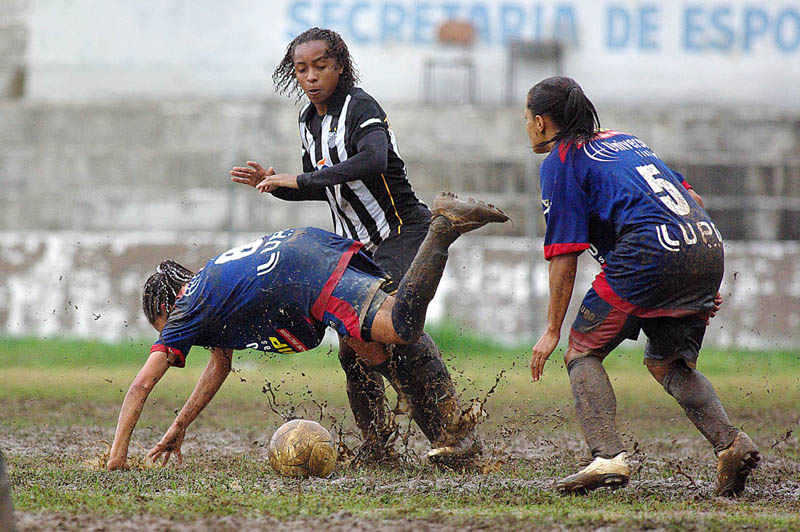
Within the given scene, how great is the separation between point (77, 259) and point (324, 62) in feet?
28.7

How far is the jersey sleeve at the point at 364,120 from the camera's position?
6.00m

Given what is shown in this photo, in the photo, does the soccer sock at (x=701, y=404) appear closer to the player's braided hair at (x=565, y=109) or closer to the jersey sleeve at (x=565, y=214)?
the jersey sleeve at (x=565, y=214)

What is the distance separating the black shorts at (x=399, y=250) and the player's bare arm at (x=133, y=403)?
138cm

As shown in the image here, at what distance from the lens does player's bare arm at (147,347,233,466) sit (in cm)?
602

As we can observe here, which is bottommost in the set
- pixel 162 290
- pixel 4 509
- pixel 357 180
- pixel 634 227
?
pixel 4 509

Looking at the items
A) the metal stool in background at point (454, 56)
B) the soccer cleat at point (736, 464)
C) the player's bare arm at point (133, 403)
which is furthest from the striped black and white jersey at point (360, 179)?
the metal stool in background at point (454, 56)

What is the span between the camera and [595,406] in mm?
5254

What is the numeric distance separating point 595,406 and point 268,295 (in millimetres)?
1807

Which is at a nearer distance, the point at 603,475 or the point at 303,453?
the point at 603,475

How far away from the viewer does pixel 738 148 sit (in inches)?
671

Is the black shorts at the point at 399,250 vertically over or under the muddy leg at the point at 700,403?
over

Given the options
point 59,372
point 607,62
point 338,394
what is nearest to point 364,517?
point 338,394

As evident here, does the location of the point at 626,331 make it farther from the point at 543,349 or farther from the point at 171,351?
the point at 171,351

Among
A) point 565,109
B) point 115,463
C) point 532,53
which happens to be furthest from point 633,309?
point 532,53
